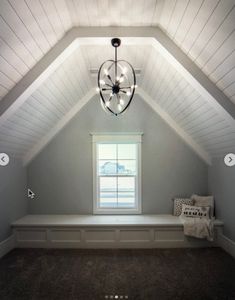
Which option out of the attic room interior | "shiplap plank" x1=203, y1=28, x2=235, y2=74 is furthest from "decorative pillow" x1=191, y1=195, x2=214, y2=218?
"shiplap plank" x1=203, y1=28, x2=235, y2=74

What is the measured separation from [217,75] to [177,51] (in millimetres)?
525

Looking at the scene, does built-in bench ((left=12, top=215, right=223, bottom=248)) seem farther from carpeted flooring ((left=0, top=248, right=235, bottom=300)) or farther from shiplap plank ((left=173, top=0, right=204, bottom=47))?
shiplap plank ((left=173, top=0, right=204, bottom=47))

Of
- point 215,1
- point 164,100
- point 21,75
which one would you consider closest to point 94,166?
point 164,100

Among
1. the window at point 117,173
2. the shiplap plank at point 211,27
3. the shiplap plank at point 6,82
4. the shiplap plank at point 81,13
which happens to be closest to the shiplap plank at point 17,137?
the shiplap plank at point 6,82

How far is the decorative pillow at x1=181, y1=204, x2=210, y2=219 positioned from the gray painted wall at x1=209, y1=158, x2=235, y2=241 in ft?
0.72

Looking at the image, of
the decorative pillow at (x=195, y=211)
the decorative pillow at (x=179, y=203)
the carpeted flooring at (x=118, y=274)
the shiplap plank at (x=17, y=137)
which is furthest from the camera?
the decorative pillow at (x=179, y=203)

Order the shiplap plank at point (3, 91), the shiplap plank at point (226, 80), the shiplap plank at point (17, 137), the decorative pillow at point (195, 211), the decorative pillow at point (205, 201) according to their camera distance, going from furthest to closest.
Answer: the decorative pillow at point (205, 201), the decorative pillow at point (195, 211), the shiplap plank at point (17, 137), the shiplap plank at point (3, 91), the shiplap plank at point (226, 80)

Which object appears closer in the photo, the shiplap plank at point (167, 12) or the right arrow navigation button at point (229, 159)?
the shiplap plank at point (167, 12)

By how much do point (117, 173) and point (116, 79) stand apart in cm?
284

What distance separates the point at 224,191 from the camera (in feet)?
14.4

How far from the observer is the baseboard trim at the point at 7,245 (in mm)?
4098

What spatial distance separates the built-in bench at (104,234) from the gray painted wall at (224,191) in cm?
19

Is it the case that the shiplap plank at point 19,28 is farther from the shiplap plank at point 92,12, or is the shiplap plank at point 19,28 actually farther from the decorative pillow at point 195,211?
the decorative pillow at point 195,211

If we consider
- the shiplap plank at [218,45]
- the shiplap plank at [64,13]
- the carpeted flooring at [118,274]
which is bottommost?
the carpeted flooring at [118,274]
